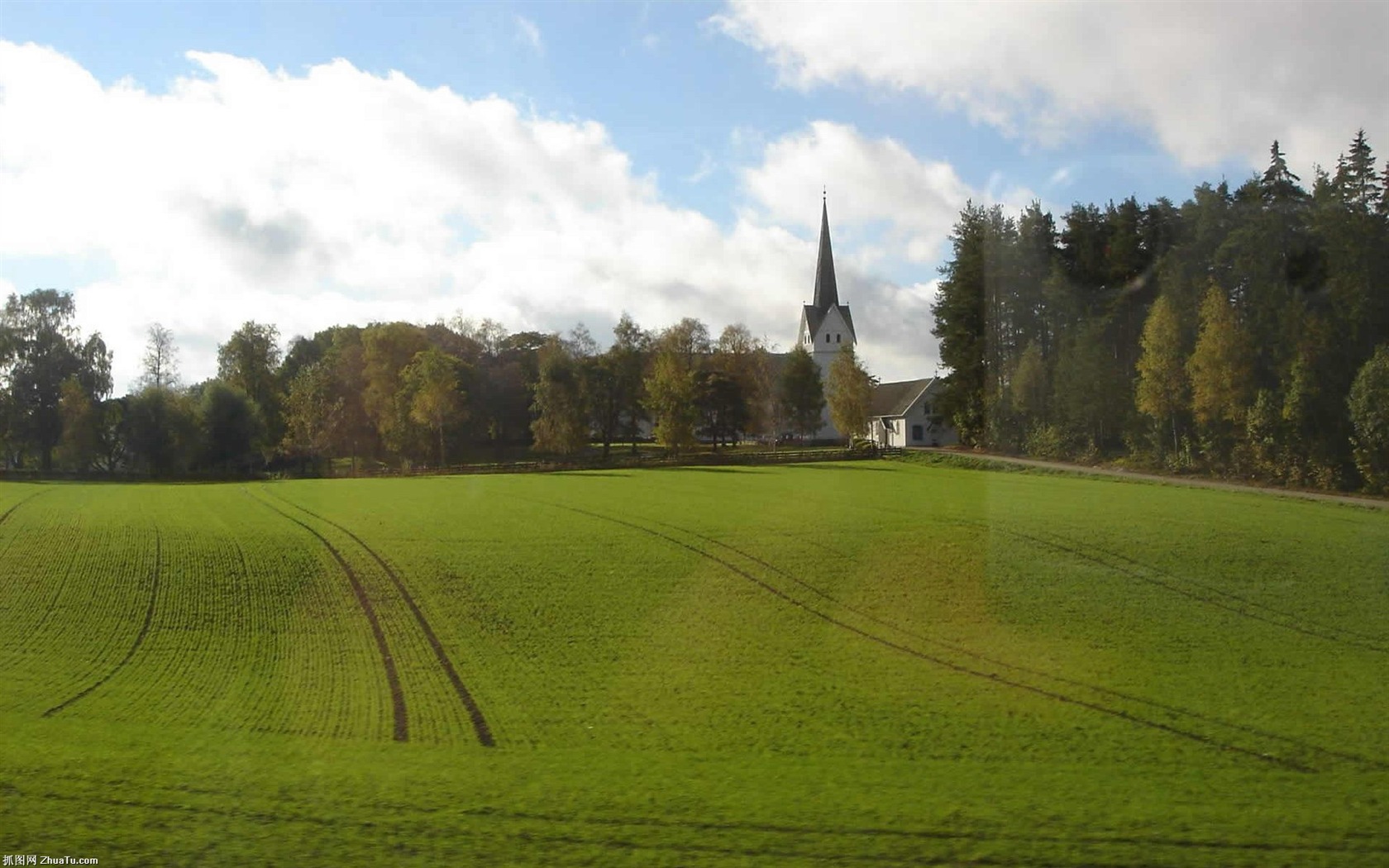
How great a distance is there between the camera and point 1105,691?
17000 mm

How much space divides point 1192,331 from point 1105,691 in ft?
138

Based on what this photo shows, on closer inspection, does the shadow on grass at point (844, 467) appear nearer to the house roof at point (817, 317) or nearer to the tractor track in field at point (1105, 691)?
the tractor track in field at point (1105, 691)

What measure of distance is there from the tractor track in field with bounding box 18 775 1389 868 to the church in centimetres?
6791

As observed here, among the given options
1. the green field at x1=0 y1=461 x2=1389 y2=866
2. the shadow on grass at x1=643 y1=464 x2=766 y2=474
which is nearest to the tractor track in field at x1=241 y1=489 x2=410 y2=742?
the green field at x1=0 y1=461 x2=1389 y2=866

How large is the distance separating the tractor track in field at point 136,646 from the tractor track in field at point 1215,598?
908 inches

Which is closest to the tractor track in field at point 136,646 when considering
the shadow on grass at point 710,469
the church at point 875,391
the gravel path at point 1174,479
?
the shadow on grass at point 710,469

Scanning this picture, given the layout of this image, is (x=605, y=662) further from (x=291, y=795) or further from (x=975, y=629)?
(x=291, y=795)

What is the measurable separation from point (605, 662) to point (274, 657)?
249 inches

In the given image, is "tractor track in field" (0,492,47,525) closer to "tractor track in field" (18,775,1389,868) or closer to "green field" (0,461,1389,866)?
"green field" (0,461,1389,866)

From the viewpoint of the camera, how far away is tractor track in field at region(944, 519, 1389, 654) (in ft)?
69.4

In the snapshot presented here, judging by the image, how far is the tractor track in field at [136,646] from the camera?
14898 millimetres

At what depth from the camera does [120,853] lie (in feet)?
23.6

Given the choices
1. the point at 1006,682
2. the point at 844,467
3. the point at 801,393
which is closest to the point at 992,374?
the point at 844,467

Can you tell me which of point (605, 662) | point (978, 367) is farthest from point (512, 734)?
point (978, 367)
